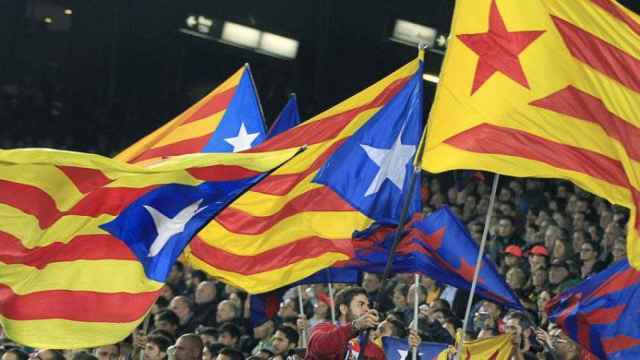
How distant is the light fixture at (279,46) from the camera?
22.2 meters

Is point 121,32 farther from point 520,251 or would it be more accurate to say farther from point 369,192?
point 369,192

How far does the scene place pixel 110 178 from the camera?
7746mm

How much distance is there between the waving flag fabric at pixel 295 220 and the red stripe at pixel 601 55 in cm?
153

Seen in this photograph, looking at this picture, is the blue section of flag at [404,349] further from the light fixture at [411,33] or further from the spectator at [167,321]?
the light fixture at [411,33]

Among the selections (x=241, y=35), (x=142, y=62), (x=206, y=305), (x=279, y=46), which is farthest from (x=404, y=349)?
(x=142, y=62)

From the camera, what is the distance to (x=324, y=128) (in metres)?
9.20

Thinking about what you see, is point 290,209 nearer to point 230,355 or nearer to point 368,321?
point 230,355

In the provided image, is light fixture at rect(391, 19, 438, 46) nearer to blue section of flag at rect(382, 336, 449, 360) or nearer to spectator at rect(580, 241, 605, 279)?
spectator at rect(580, 241, 605, 279)

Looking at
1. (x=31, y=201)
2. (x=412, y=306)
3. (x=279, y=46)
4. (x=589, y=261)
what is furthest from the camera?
(x=279, y=46)

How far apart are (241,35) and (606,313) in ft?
46.6

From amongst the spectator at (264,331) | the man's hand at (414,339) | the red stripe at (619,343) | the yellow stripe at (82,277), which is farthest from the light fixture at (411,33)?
the yellow stripe at (82,277)

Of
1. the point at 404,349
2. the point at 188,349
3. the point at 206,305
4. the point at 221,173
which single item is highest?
the point at 221,173

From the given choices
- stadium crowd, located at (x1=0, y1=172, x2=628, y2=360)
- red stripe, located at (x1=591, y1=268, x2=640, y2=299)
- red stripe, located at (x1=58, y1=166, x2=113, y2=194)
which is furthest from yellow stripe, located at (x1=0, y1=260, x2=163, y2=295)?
red stripe, located at (x1=591, y1=268, x2=640, y2=299)

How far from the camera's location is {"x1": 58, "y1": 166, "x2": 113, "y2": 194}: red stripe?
304 inches
